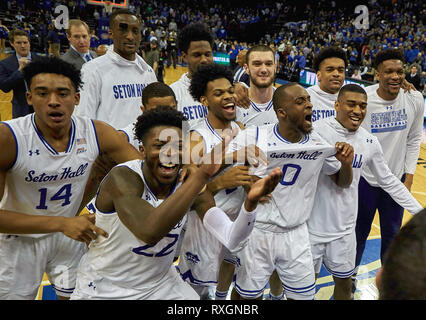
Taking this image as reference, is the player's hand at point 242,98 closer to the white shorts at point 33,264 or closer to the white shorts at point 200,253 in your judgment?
the white shorts at point 200,253

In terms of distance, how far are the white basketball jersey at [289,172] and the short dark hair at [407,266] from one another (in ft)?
6.28

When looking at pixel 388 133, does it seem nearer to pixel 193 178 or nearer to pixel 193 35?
pixel 193 35

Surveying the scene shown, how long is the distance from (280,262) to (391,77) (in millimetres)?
2175

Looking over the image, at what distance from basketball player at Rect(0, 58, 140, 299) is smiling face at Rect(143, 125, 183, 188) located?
0.50 metres

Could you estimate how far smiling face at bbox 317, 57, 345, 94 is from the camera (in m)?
3.94

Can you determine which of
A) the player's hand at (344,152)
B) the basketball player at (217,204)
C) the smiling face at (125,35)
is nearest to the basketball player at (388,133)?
the player's hand at (344,152)

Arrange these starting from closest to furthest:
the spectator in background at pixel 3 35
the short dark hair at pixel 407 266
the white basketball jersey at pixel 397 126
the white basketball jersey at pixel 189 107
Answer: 1. the short dark hair at pixel 407 266
2. the white basketball jersey at pixel 189 107
3. the white basketball jersey at pixel 397 126
4. the spectator in background at pixel 3 35

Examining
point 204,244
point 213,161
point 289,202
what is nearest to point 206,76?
point 289,202

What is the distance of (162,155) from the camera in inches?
85.2

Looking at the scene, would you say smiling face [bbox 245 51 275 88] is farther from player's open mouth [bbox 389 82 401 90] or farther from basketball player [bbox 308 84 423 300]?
player's open mouth [bbox 389 82 401 90]

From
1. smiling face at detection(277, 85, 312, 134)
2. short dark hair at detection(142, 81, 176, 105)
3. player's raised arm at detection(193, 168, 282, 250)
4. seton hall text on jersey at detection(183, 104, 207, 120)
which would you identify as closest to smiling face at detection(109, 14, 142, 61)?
short dark hair at detection(142, 81, 176, 105)

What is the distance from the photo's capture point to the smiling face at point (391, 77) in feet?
12.5
